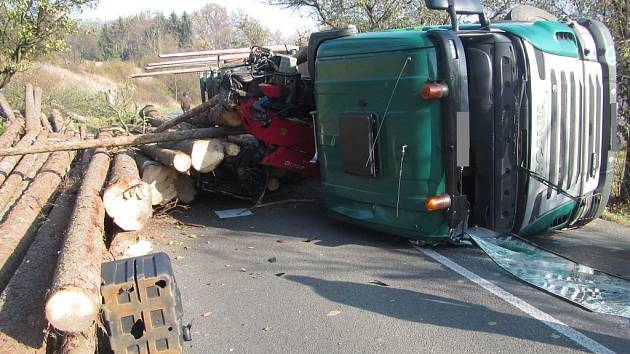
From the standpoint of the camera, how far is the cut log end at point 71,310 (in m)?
3.38

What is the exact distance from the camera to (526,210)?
5.57 metres

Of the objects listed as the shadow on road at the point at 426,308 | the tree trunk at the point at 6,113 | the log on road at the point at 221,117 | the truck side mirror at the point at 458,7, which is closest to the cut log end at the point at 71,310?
the shadow on road at the point at 426,308

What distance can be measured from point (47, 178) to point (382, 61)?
4.98 meters

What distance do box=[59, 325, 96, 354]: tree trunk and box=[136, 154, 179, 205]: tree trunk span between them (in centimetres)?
418

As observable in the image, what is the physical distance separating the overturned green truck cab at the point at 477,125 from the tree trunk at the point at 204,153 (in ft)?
7.19

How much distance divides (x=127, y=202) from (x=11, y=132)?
29.2ft

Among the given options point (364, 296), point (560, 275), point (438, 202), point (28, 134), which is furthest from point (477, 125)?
point (28, 134)

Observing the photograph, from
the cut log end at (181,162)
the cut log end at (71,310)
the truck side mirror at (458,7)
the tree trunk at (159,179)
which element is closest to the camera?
the cut log end at (71,310)

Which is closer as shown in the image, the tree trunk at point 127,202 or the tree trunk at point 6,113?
the tree trunk at point 127,202

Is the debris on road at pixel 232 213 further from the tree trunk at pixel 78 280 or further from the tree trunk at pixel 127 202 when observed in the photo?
the tree trunk at pixel 78 280

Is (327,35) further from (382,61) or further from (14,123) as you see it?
(14,123)

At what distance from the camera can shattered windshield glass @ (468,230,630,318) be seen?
4.39 meters

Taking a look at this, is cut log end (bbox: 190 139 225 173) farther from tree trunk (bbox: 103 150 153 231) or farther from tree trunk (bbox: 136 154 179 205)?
tree trunk (bbox: 103 150 153 231)

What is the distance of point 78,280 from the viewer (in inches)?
141
